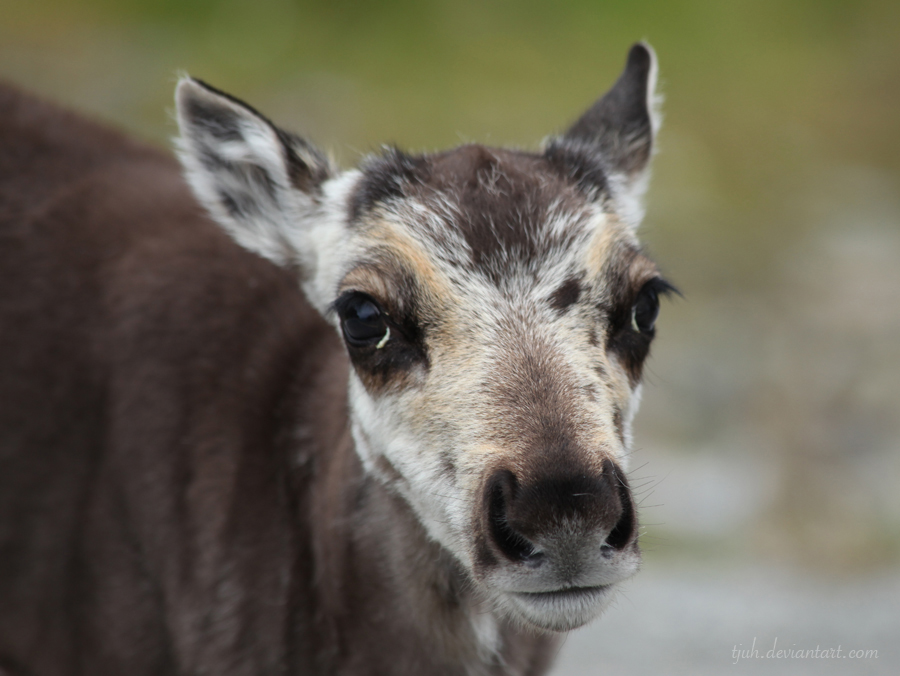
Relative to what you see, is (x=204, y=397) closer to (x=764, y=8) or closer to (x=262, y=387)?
(x=262, y=387)

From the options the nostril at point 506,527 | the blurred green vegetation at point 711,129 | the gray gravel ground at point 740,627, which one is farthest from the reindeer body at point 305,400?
the blurred green vegetation at point 711,129

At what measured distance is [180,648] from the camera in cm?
629

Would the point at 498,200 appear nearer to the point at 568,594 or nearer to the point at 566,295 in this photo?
the point at 566,295

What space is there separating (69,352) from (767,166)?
1844 cm

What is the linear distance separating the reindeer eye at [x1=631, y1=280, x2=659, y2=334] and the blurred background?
170 inches

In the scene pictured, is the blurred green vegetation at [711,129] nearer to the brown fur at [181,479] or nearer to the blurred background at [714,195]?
the blurred background at [714,195]

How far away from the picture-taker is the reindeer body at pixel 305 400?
4656mm

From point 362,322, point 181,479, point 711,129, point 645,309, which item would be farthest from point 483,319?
point 711,129

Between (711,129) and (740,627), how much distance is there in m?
14.4

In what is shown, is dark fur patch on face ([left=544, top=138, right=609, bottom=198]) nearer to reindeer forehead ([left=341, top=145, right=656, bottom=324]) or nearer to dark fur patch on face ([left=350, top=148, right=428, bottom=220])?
reindeer forehead ([left=341, top=145, right=656, bottom=324])

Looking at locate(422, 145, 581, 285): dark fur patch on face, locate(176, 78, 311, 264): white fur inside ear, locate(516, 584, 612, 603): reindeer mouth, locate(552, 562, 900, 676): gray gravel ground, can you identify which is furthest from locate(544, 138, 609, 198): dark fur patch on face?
locate(552, 562, 900, 676): gray gravel ground

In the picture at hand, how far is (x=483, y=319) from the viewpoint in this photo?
5.00m

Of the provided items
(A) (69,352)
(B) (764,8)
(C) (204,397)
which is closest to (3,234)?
(A) (69,352)

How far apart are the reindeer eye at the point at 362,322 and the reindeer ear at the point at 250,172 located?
1.29m
